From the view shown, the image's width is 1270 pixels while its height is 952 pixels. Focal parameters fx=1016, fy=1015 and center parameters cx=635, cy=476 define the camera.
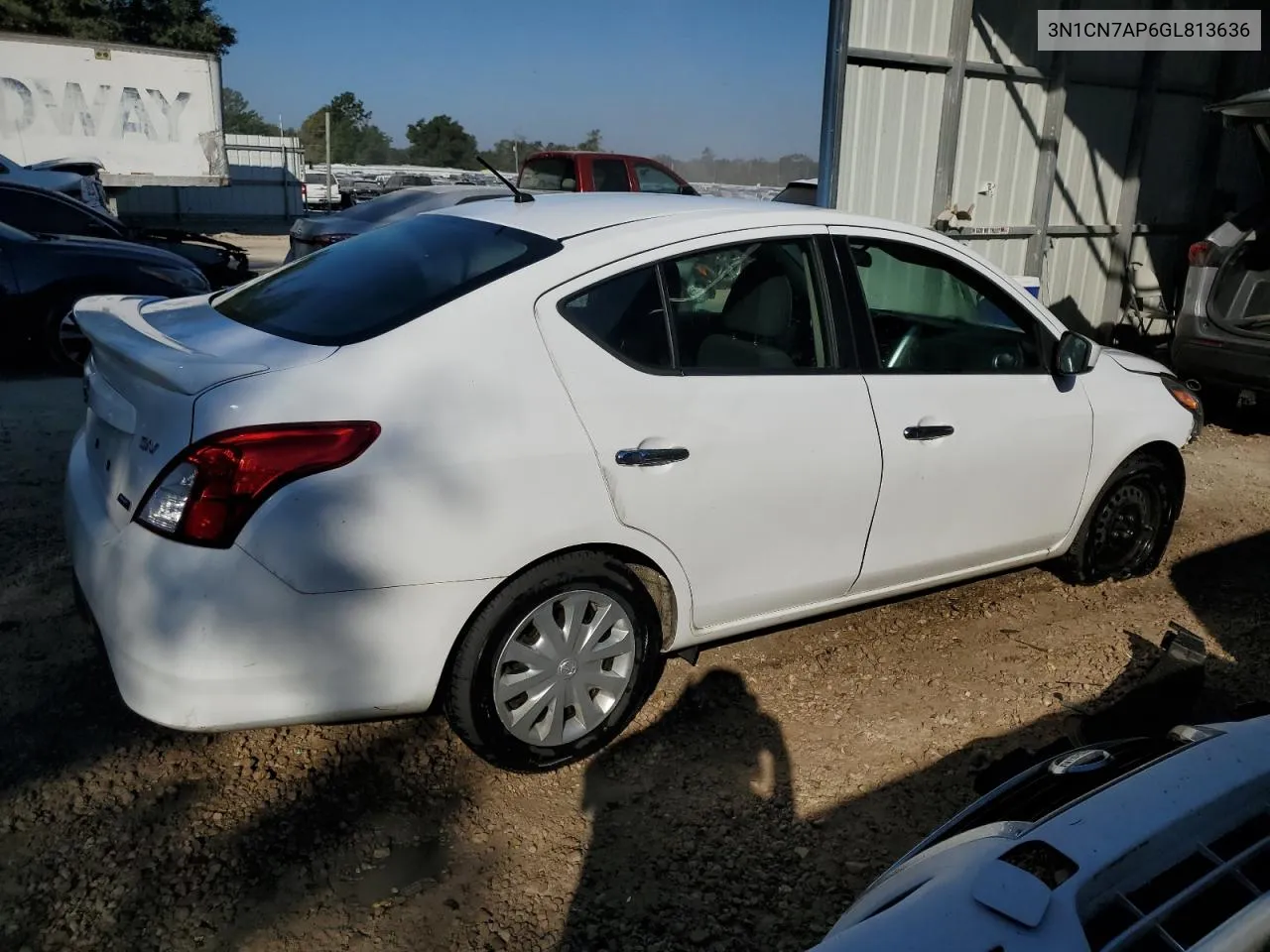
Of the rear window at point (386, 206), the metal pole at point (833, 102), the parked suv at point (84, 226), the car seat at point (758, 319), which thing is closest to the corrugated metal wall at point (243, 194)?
the parked suv at point (84, 226)

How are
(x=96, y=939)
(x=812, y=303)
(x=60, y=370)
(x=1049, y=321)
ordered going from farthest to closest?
1. (x=60, y=370)
2. (x=1049, y=321)
3. (x=812, y=303)
4. (x=96, y=939)

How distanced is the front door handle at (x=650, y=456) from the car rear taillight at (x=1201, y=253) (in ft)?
19.1

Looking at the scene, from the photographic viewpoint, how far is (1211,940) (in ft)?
4.50

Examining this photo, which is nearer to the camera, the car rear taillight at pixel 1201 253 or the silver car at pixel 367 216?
the car rear taillight at pixel 1201 253

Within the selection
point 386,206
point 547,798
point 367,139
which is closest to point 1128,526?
point 547,798

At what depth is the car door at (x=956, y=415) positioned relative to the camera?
11.4 feet

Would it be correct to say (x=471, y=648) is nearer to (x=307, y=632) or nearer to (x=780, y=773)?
(x=307, y=632)

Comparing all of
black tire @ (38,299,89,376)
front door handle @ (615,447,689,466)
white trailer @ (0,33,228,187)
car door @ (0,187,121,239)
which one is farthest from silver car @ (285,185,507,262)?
white trailer @ (0,33,228,187)

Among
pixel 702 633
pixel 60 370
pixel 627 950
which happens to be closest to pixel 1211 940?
pixel 627 950

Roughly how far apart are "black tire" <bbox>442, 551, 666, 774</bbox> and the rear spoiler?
0.90 metres

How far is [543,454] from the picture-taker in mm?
2727

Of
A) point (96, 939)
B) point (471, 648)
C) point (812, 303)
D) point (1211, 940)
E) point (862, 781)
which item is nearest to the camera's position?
point (1211, 940)

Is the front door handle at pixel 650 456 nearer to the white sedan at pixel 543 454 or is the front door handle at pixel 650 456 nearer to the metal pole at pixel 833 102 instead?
the white sedan at pixel 543 454

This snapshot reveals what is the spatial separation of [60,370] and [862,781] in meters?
7.41
